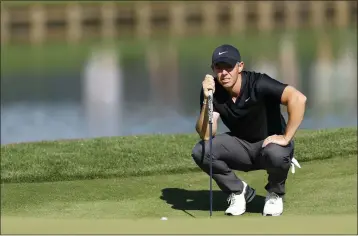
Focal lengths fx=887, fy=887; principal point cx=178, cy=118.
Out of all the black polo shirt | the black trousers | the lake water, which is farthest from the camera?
the lake water

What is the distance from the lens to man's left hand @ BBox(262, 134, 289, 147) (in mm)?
5973

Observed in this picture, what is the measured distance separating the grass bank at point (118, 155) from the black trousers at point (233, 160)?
177 centimetres

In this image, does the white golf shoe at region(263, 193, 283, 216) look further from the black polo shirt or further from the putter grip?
the putter grip

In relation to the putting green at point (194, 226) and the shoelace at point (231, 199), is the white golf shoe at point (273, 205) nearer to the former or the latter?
the shoelace at point (231, 199)

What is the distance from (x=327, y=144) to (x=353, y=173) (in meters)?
1.40

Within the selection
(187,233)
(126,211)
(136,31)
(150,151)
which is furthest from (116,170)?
(136,31)

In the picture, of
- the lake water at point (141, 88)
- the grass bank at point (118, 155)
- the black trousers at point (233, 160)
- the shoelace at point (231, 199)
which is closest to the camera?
the black trousers at point (233, 160)

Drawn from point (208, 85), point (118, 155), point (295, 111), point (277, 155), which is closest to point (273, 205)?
point (277, 155)

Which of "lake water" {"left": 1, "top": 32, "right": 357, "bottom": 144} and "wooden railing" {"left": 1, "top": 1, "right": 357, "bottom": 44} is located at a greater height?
"wooden railing" {"left": 1, "top": 1, "right": 357, "bottom": 44}

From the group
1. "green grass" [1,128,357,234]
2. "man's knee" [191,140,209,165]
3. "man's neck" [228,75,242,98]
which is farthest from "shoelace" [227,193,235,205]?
"man's neck" [228,75,242,98]

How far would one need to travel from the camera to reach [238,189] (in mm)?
6270

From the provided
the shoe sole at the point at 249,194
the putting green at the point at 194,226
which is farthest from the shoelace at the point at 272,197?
the putting green at the point at 194,226

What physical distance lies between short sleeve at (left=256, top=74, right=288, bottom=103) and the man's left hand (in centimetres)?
25

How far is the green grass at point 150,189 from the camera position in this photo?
485cm
